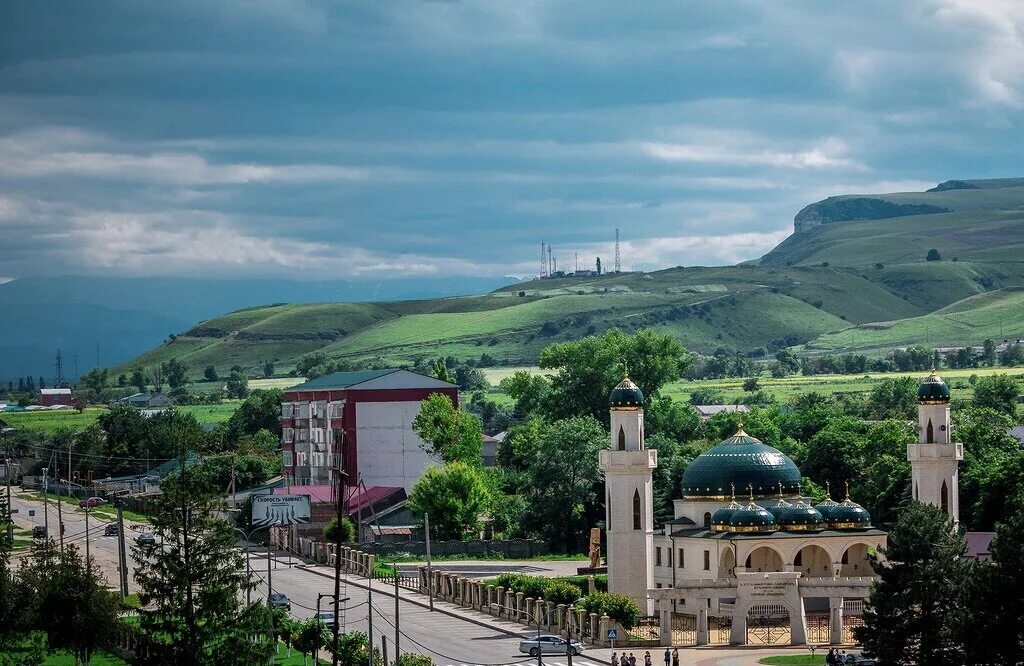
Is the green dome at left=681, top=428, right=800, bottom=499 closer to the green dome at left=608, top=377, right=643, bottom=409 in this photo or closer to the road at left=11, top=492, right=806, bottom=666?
the green dome at left=608, top=377, right=643, bottom=409

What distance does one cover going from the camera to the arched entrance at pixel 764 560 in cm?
9450

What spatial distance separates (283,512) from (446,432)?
19177 mm

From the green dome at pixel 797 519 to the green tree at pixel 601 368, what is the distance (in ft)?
152

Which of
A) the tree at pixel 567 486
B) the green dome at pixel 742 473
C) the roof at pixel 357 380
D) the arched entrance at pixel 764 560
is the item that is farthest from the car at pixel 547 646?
the roof at pixel 357 380

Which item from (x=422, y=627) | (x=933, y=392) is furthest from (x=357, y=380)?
(x=933, y=392)

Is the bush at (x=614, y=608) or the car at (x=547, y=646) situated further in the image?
the bush at (x=614, y=608)

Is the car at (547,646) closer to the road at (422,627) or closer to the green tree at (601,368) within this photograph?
the road at (422,627)

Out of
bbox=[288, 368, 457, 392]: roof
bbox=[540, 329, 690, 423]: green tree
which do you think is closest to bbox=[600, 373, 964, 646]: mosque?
bbox=[540, 329, 690, 423]: green tree

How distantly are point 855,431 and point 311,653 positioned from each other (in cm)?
6672

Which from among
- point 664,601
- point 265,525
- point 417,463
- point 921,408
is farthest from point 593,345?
point 664,601

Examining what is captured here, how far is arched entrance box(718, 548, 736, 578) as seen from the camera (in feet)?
310

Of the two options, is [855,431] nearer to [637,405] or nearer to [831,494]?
[831,494]

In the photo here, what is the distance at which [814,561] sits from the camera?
96062mm

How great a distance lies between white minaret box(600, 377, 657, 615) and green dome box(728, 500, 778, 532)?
13.2 ft
